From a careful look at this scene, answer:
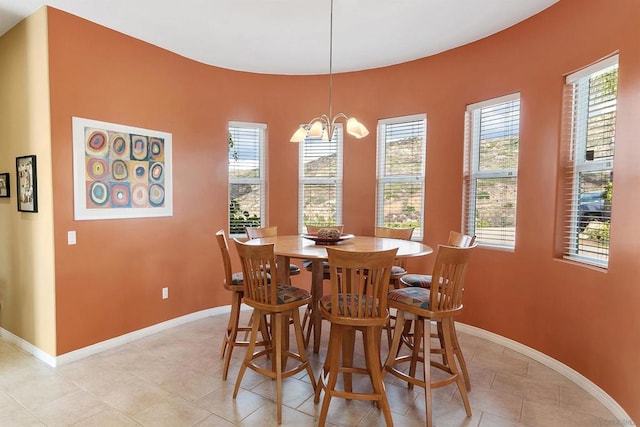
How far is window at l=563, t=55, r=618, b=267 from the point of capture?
2.38m

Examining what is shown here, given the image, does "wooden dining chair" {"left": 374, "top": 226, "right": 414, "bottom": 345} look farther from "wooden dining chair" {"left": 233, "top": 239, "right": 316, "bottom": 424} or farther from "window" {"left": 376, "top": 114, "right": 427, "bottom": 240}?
"wooden dining chair" {"left": 233, "top": 239, "right": 316, "bottom": 424}

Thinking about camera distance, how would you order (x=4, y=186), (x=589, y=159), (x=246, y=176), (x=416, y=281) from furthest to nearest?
(x=246, y=176), (x=4, y=186), (x=416, y=281), (x=589, y=159)

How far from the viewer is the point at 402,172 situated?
157 inches

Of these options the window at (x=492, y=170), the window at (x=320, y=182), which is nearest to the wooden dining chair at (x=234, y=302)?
the window at (x=320, y=182)

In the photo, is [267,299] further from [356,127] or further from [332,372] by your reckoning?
[356,127]

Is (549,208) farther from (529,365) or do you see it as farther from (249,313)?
(249,313)

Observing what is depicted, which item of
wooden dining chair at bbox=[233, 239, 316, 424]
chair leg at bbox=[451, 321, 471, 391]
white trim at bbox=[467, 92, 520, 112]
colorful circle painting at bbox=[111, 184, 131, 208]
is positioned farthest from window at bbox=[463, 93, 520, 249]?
colorful circle painting at bbox=[111, 184, 131, 208]

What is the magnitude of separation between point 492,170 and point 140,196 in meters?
3.39

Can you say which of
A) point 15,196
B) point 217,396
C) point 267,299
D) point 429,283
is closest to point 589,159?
point 429,283

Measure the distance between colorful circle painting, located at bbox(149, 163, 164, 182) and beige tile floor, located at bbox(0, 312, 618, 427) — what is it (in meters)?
1.62

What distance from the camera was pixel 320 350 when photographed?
3057 millimetres

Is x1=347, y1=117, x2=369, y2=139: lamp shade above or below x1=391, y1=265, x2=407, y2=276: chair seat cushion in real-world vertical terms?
above

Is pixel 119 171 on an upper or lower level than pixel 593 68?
A: lower

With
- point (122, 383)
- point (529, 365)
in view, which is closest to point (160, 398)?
point (122, 383)
